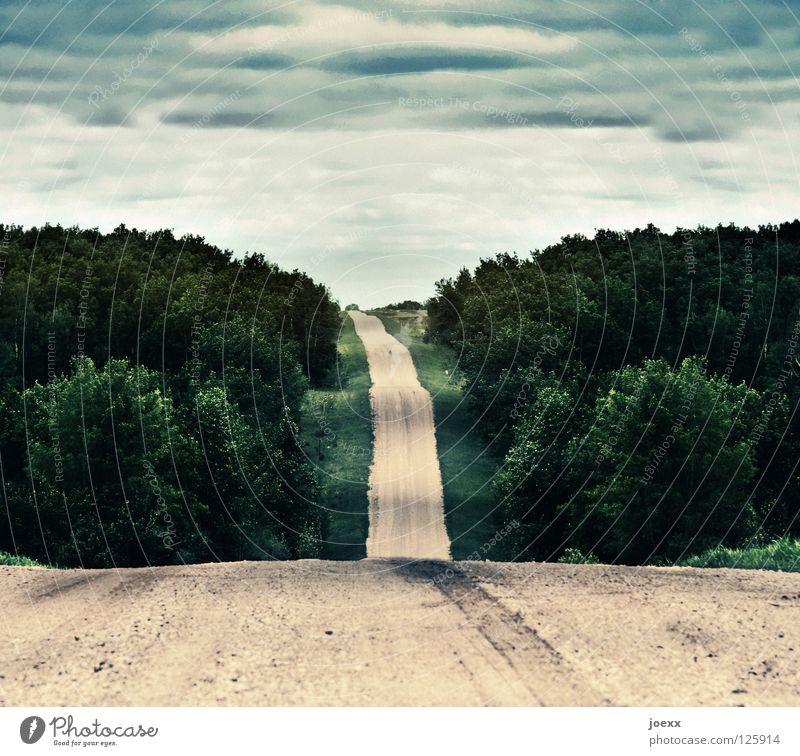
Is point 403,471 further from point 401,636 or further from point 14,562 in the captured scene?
point 401,636

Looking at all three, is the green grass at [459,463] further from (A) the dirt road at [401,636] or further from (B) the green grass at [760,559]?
(A) the dirt road at [401,636]

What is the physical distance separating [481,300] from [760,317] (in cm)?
3158

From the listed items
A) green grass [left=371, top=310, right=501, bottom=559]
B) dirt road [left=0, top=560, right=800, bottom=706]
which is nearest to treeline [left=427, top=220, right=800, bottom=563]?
green grass [left=371, top=310, right=501, bottom=559]

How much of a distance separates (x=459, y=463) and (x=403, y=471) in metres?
5.13

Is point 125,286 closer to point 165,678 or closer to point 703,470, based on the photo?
point 703,470

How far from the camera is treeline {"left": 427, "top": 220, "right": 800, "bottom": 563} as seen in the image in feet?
156

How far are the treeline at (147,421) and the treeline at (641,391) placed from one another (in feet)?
52.9

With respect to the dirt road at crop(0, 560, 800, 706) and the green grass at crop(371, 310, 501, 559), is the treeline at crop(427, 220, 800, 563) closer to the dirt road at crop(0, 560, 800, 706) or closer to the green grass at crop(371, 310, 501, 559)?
the green grass at crop(371, 310, 501, 559)

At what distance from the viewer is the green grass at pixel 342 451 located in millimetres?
66250

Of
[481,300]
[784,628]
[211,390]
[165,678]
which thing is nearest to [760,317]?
[481,300]

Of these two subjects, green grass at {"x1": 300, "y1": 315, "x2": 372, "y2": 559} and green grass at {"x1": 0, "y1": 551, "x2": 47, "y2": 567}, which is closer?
green grass at {"x1": 0, "y1": 551, "x2": 47, "y2": 567}

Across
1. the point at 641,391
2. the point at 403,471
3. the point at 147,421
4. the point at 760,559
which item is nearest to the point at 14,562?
the point at 147,421

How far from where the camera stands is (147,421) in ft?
161

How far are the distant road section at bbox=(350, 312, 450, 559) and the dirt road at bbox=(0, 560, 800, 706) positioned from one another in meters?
20.6
